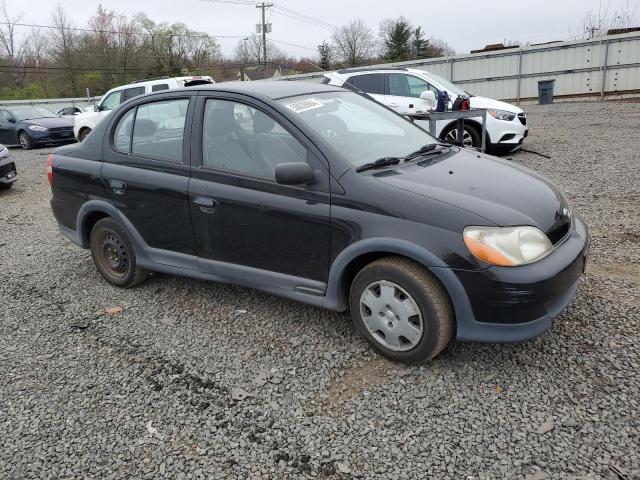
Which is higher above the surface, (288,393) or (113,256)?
(113,256)

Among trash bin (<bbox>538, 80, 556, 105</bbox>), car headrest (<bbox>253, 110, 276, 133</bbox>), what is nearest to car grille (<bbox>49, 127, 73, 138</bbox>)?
car headrest (<bbox>253, 110, 276, 133</bbox>)

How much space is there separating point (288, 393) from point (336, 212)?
3.58ft

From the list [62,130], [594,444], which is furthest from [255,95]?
[62,130]

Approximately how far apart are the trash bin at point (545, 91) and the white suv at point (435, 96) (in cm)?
1122

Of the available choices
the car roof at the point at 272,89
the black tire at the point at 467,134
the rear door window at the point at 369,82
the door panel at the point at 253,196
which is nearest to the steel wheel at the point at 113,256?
the door panel at the point at 253,196

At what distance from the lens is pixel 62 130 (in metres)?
16.1

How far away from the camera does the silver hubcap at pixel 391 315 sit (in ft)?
9.59

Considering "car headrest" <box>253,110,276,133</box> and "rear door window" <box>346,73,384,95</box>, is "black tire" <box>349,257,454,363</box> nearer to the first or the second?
"car headrest" <box>253,110,276,133</box>

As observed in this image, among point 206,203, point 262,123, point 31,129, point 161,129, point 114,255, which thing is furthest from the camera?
point 31,129

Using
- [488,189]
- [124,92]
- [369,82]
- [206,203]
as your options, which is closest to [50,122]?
[124,92]

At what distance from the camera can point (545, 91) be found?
19.6 metres

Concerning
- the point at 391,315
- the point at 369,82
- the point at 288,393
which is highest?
the point at 369,82

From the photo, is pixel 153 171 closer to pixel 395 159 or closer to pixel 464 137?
pixel 395 159

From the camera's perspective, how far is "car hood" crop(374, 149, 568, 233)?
283cm
